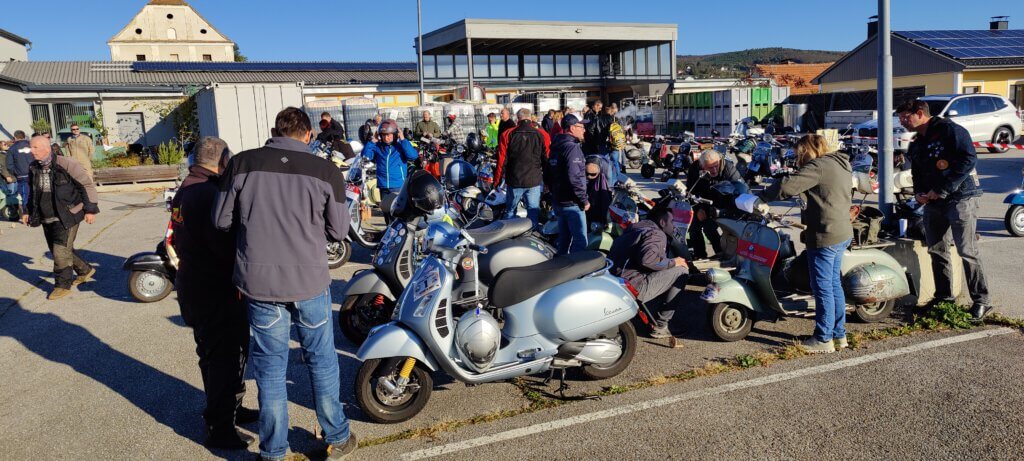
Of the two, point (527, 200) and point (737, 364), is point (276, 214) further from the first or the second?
point (527, 200)

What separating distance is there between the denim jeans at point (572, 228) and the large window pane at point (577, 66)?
3641cm

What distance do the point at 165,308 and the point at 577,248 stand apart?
4169 mm

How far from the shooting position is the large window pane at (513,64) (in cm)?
4075

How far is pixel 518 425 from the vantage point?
14.3 ft

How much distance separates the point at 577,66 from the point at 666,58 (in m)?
5.30

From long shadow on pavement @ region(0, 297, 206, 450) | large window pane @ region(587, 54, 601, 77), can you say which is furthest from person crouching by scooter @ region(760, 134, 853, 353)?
large window pane @ region(587, 54, 601, 77)

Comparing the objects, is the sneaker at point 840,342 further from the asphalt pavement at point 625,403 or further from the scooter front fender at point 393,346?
the scooter front fender at point 393,346

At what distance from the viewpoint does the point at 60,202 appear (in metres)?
7.75

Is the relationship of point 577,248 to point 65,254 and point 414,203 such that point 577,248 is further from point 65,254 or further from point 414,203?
point 65,254

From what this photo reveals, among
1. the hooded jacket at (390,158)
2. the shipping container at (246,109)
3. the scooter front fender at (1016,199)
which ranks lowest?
the scooter front fender at (1016,199)

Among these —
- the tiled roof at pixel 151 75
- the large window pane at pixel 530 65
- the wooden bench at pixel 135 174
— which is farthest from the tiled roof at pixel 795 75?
the wooden bench at pixel 135 174

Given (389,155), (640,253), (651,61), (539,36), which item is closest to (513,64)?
(539,36)

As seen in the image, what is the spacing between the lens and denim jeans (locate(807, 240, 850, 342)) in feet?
17.1

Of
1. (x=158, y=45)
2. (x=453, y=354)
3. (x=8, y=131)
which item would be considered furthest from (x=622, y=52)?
(x=158, y=45)
